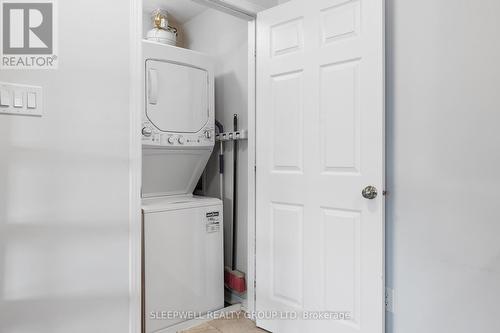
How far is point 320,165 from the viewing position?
6.09 ft

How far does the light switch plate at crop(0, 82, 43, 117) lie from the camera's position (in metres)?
1.34

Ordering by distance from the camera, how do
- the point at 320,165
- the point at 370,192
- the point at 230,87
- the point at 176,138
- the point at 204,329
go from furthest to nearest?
1. the point at 230,87
2. the point at 176,138
3. the point at 204,329
4. the point at 320,165
5. the point at 370,192

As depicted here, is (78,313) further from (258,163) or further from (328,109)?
(328,109)

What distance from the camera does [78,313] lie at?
1.52 meters

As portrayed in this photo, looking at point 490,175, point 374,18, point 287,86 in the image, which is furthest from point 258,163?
point 490,175

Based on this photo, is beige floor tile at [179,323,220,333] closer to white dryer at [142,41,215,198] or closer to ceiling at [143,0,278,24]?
white dryer at [142,41,215,198]

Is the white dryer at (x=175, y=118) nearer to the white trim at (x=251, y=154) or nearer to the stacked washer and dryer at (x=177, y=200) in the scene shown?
the stacked washer and dryer at (x=177, y=200)

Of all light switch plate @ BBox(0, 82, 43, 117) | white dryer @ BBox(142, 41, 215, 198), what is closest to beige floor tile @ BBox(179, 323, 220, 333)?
white dryer @ BBox(142, 41, 215, 198)

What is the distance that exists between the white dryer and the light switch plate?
90 centimetres

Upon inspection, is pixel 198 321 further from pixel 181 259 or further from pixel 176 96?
pixel 176 96

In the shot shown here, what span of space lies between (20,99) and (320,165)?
146cm

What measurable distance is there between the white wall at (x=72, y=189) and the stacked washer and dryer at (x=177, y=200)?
518 mm

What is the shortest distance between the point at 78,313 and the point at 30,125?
0.87m

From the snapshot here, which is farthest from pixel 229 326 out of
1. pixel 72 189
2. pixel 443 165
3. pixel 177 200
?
pixel 443 165
